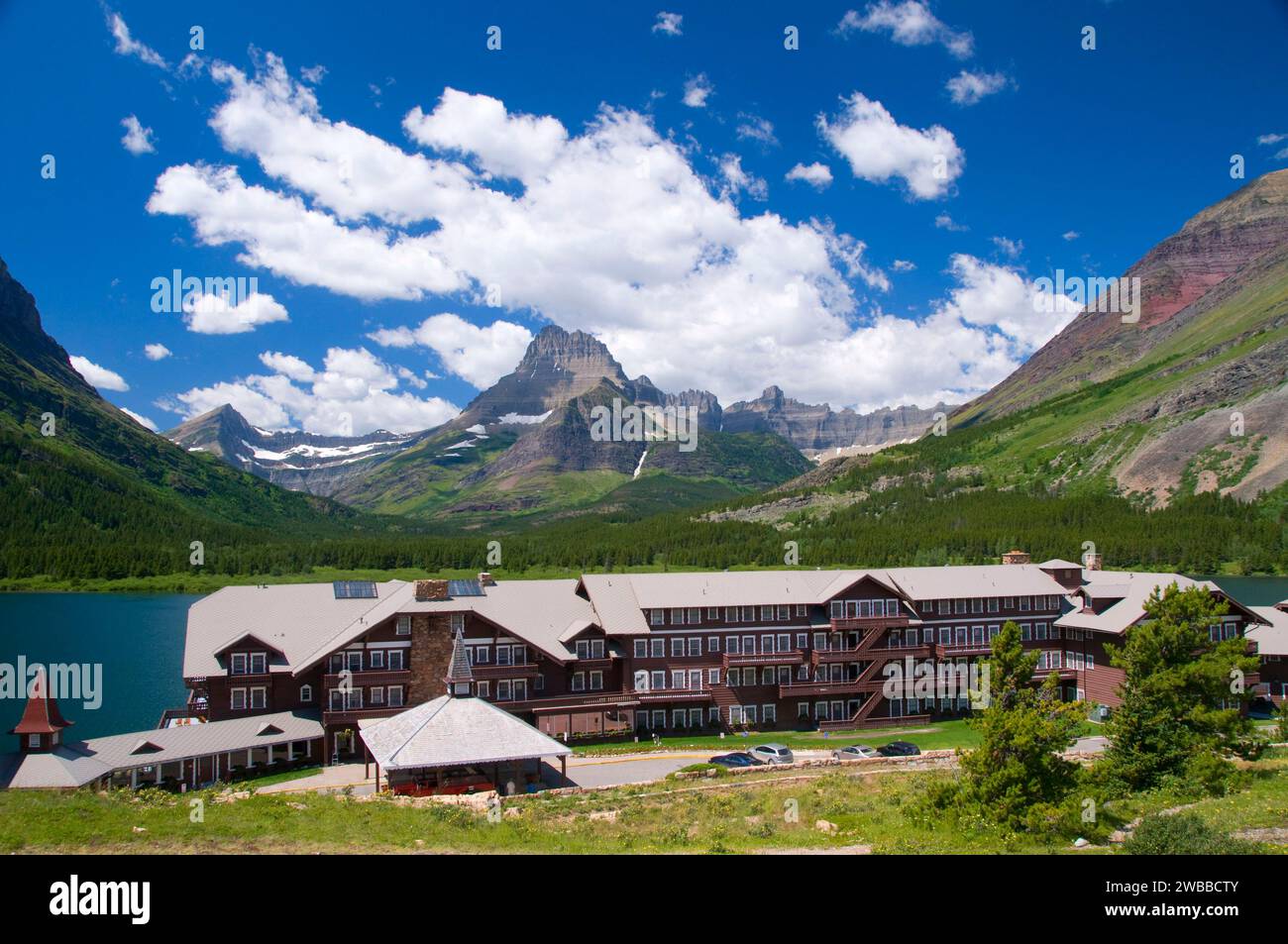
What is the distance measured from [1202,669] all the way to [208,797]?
4454 cm

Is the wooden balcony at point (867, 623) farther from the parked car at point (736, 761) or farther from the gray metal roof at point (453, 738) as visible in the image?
the gray metal roof at point (453, 738)

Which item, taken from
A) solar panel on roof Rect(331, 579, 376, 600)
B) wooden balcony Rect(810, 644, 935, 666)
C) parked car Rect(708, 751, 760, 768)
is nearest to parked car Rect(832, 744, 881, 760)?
parked car Rect(708, 751, 760, 768)

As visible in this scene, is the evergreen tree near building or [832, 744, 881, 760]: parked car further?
[832, 744, 881, 760]: parked car

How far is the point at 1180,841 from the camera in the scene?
19516 millimetres

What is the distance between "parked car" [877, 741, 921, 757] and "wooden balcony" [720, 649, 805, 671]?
12.3 meters

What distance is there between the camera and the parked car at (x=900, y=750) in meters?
55.3

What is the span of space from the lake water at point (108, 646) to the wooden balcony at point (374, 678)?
20557 millimetres

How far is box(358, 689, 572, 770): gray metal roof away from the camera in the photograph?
1708 inches

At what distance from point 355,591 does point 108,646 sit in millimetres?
59301

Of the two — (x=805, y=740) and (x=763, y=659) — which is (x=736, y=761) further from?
(x=763, y=659)

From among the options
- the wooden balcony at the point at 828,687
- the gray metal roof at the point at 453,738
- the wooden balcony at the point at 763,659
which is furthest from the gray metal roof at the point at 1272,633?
the gray metal roof at the point at 453,738

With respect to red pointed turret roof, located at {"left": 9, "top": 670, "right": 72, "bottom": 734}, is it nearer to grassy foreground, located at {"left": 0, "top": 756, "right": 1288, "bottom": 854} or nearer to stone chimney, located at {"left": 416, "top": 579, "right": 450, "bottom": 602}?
grassy foreground, located at {"left": 0, "top": 756, "right": 1288, "bottom": 854}

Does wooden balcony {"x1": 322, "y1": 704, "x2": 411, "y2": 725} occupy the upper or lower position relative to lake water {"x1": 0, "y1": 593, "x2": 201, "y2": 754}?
upper
